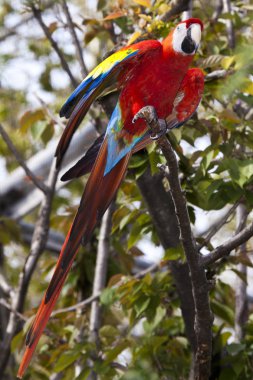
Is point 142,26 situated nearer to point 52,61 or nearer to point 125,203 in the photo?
point 125,203

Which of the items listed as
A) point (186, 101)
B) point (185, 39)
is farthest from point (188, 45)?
point (186, 101)

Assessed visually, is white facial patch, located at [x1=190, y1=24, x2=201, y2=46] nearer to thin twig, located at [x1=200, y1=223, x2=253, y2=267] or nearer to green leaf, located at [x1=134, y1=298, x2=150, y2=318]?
thin twig, located at [x1=200, y1=223, x2=253, y2=267]

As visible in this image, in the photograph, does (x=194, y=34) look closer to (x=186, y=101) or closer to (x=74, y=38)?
(x=186, y=101)

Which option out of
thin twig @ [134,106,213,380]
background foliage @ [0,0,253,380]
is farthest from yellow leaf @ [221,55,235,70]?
thin twig @ [134,106,213,380]

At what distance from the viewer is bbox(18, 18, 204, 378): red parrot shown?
71.3 inches

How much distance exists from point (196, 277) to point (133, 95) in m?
0.51

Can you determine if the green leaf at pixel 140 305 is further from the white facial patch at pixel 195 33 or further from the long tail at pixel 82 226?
the white facial patch at pixel 195 33

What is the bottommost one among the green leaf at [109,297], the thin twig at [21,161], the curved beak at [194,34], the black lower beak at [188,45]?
the green leaf at [109,297]

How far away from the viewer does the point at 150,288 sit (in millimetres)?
2168

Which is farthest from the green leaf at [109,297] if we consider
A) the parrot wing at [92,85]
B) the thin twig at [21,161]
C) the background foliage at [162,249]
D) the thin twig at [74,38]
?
the thin twig at [74,38]

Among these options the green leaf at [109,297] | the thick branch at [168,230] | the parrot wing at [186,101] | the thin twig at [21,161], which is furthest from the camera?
the thin twig at [21,161]

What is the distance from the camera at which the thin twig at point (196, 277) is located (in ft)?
5.22

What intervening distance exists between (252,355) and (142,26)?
35.4 inches

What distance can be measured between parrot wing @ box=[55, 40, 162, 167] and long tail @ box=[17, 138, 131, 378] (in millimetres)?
111
